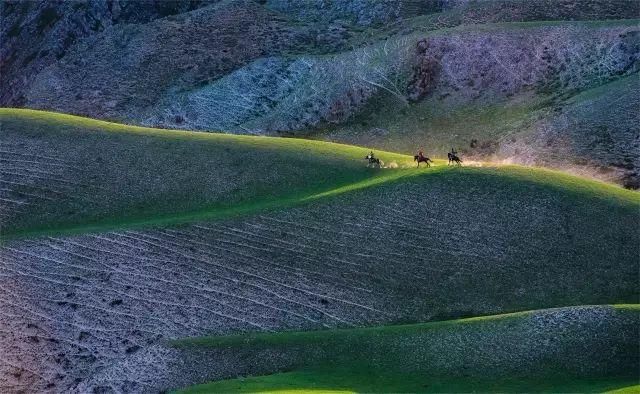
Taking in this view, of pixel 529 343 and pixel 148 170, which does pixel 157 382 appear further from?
pixel 148 170

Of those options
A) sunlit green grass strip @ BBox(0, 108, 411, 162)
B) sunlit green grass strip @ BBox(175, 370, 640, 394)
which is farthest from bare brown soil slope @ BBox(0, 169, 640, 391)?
sunlit green grass strip @ BBox(0, 108, 411, 162)

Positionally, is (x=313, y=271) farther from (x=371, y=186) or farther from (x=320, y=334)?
(x=371, y=186)

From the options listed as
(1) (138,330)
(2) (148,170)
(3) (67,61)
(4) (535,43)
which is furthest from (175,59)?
(1) (138,330)

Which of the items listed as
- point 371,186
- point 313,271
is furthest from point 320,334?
point 371,186

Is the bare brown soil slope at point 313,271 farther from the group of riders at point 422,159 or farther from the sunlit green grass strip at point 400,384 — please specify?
the sunlit green grass strip at point 400,384

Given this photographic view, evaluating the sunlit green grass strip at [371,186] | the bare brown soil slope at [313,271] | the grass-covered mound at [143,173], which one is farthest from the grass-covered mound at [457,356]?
the grass-covered mound at [143,173]

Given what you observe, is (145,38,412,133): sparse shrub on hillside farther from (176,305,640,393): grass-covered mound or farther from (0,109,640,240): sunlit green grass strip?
(176,305,640,393): grass-covered mound
